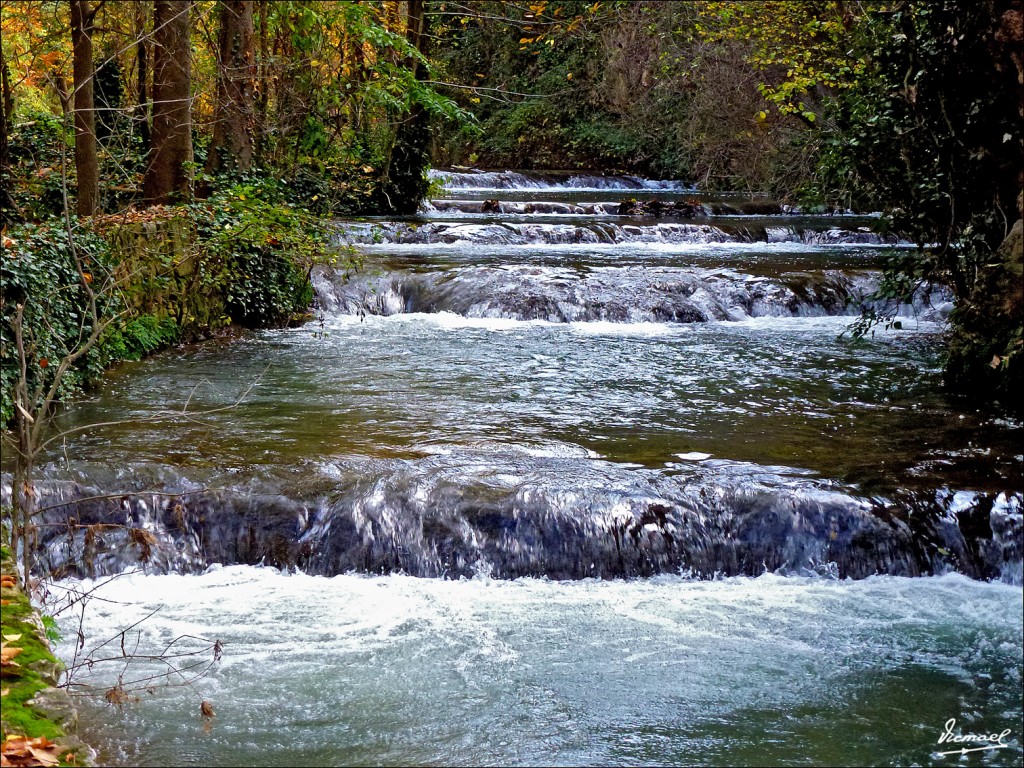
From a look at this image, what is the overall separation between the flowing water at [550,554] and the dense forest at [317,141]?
40.3 inches

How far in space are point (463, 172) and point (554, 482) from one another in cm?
2259

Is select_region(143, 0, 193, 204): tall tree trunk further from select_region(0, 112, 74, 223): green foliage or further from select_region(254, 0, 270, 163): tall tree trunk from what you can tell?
select_region(254, 0, 270, 163): tall tree trunk

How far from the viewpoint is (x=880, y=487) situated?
7.09 meters

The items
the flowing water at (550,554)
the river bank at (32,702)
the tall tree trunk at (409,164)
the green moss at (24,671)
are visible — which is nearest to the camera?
the river bank at (32,702)

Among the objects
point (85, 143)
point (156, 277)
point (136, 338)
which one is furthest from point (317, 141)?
point (136, 338)

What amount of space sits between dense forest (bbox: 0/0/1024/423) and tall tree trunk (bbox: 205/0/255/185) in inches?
1.4

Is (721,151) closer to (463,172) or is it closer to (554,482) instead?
(463,172)

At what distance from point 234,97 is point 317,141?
1297 mm

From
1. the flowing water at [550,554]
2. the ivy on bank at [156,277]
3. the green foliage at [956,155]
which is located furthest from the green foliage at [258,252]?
the green foliage at [956,155]

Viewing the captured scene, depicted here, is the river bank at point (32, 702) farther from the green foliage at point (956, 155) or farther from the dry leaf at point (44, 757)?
the green foliage at point (956, 155)

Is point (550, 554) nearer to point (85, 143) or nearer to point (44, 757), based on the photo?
point (44, 757)

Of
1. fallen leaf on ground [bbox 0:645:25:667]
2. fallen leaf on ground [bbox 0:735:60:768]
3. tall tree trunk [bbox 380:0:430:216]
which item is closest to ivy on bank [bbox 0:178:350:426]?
fallen leaf on ground [bbox 0:645:25:667]

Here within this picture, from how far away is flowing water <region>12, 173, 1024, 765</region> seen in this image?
15.5 ft

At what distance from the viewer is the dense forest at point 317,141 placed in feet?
28.9
